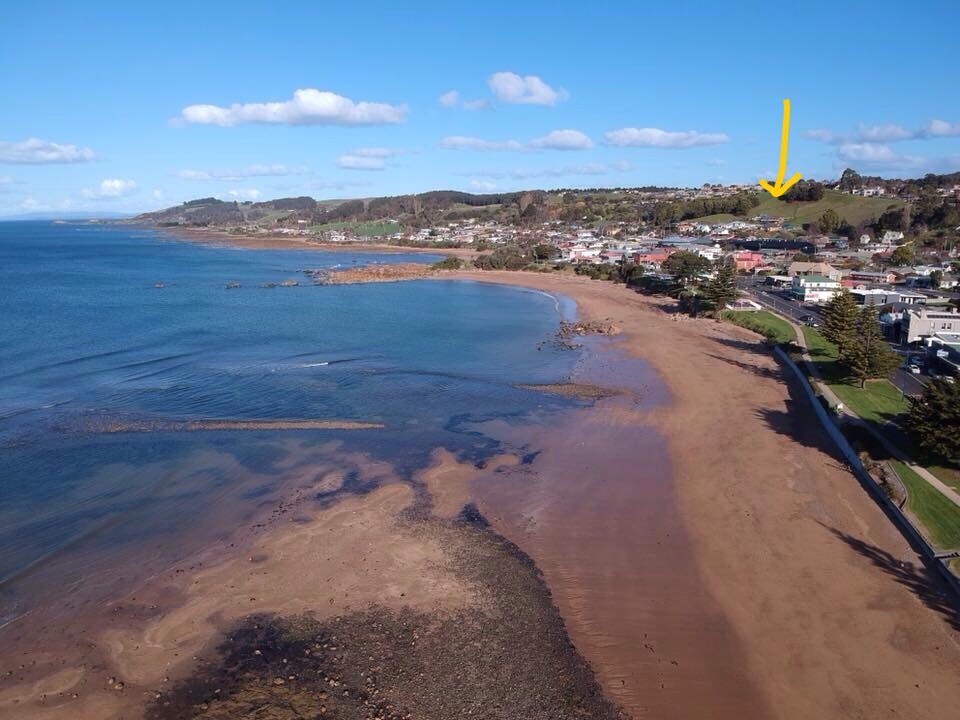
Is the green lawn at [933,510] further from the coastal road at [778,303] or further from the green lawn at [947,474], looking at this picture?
the coastal road at [778,303]

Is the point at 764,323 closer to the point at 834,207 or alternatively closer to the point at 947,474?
the point at 947,474

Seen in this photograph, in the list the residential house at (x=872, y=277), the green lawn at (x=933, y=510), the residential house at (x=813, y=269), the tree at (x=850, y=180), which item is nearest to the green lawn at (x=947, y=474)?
the green lawn at (x=933, y=510)

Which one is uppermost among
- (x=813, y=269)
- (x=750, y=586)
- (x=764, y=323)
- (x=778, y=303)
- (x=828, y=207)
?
(x=828, y=207)

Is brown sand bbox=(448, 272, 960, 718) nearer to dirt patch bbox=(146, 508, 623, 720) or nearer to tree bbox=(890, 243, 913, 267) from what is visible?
dirt patch bbox=(146, 508, 623, 720)

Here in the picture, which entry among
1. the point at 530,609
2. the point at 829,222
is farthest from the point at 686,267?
the point at 829,222

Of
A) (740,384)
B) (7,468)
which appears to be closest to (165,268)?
(7,468)

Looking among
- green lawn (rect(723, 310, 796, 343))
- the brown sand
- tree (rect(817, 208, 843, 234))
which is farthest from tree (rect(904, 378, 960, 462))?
tree (rect(817, 208, 843, 234))
